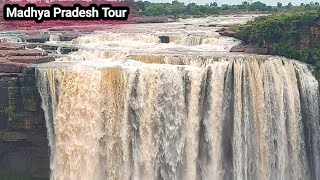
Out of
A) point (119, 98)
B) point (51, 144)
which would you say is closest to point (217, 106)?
point (119, 98)

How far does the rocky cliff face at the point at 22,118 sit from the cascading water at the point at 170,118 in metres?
0.43

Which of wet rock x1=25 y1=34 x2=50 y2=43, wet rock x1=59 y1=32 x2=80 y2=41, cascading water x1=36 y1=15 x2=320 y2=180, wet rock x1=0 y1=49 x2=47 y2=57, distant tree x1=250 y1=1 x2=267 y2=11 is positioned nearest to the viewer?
cascading water x1=36 y1=15 x2=320 y2=180

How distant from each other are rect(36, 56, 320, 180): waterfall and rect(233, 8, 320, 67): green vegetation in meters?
2.74

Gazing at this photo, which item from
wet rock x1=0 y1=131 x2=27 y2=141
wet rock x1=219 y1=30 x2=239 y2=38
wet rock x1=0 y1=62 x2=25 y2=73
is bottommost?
wet rock x1=0 y1=131 x2=27 y2=141

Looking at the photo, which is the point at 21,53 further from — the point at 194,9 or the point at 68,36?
the point at 194,9

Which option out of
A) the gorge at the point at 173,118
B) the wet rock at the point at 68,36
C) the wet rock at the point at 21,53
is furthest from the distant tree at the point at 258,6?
the wet rock at the point at 21,53

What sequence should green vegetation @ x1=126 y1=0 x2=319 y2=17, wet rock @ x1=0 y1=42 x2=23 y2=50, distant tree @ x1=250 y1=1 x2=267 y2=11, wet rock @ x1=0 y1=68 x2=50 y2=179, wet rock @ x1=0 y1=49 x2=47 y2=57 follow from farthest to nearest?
distant tree @ x1=250 y1=1 x2=267 y2=11 → green vegetation @ x1=126 y1=0 x2=319 y2=17 → wet rock @ x1=0 y1=42 x2=23 y2=50 → wet rock @ x1=0 y1=49 x2=47 y2=57 → wet rock @ x1=0 y1=68 x2=50 y2=179

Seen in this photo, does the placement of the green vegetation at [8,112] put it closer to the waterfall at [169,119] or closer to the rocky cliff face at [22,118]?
the rocky cliff face at [22,118]

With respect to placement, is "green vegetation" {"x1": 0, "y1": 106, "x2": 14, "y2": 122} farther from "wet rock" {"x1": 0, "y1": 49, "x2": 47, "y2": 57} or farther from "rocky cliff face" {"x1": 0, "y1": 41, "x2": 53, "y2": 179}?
"wet rock" {"x1": 0, "y1": 49, "x2": 47, "y2": 57}

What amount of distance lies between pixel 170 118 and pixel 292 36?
7430mm

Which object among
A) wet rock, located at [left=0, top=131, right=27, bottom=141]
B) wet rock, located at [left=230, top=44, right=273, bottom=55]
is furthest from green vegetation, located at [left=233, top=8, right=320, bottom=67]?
wet rock, located at [left=0, top=131, right=27, bottom=141]

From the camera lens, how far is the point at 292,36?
76.9 ft

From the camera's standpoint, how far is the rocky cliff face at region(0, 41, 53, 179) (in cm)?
1962

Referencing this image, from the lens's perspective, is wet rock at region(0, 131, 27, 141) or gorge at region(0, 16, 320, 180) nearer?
gorge at region(0, 16, 320, 180)
